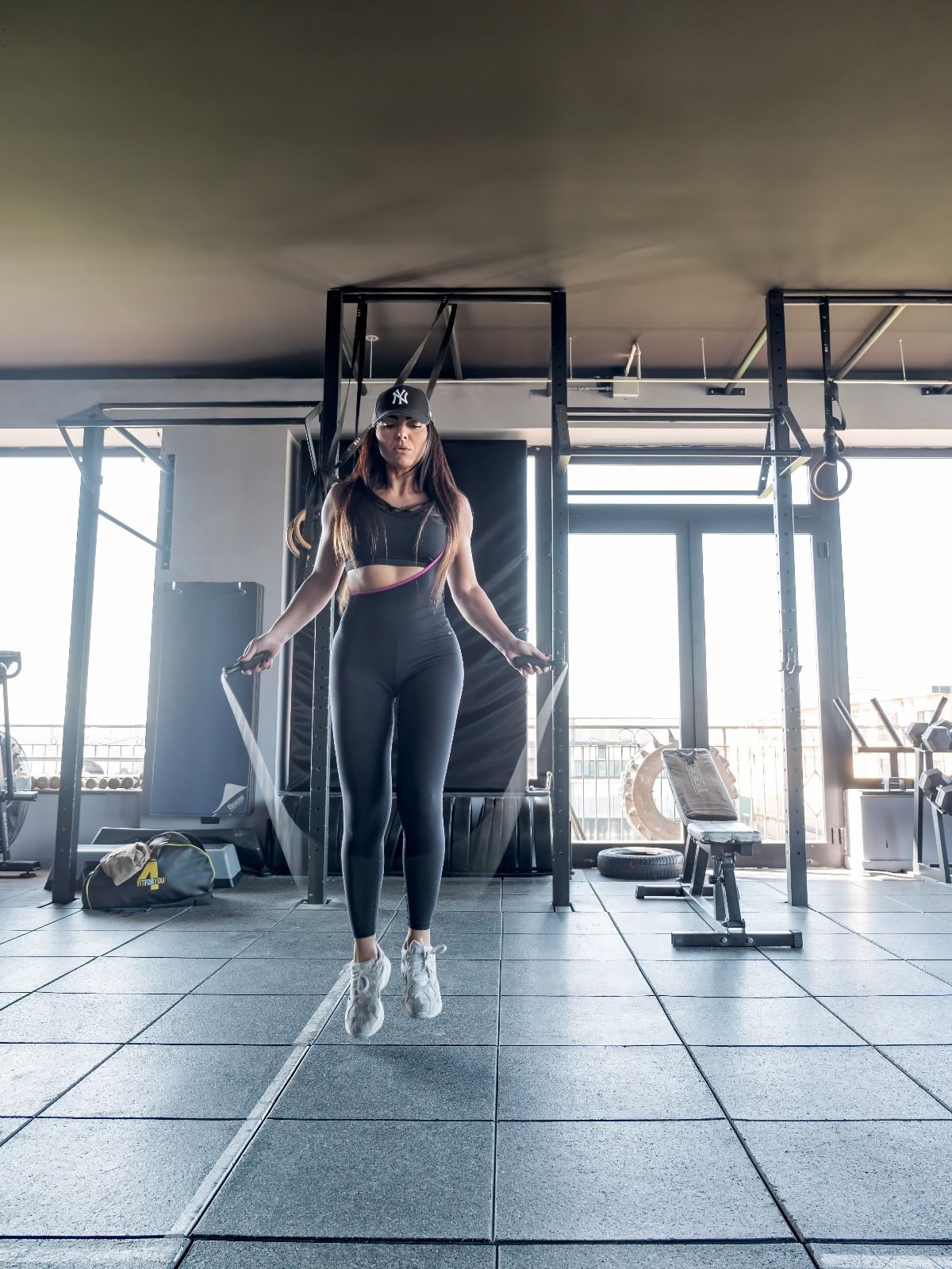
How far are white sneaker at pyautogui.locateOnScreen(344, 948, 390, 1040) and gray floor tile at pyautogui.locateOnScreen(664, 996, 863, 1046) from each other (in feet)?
2.60

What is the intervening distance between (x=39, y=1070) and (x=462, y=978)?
124 cm

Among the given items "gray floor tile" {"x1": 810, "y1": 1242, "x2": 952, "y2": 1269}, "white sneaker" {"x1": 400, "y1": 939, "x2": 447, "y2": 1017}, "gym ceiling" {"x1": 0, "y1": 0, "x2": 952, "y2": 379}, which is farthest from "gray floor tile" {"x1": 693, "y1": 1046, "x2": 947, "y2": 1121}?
"gym ceiling" {"x1": 0, "y1": 0, "x2": 952, "y2": 379}

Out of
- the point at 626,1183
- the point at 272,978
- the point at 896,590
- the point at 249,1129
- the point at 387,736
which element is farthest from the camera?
the point at 896,590

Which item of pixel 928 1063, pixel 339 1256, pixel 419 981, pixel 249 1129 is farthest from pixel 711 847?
pixel 339 1256

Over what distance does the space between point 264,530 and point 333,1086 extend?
423 cm

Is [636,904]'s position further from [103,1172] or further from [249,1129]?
[103,1172]

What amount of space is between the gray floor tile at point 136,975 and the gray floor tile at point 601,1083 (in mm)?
1180

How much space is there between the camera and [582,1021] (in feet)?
7.43

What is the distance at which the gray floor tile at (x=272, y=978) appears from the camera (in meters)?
2.54

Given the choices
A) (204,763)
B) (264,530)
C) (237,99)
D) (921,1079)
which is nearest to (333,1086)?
(921,1079)

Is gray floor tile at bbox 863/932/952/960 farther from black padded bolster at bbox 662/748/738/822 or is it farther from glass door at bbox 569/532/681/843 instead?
glass door at bbox 569/532/681/843

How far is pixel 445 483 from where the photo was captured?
7.69 feet

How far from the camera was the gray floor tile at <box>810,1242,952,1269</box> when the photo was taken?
1151 millimetres

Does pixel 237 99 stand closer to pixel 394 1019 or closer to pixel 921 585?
pixel 394 1019
